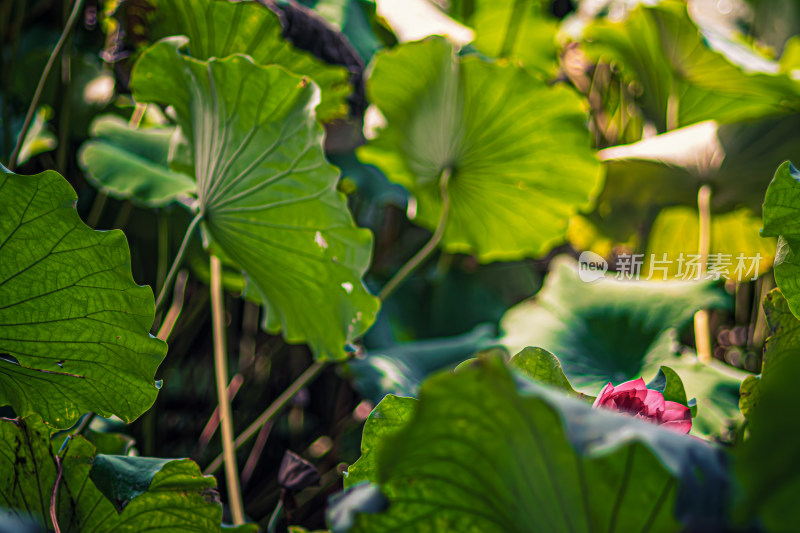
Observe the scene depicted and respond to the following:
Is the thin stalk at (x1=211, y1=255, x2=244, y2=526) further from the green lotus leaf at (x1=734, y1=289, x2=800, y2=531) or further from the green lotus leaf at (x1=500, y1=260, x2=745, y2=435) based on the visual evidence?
the green lotus leaf at (x1=734, y1=289, x2=800, y2=531)

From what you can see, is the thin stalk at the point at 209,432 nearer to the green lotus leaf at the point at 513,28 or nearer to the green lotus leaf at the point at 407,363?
the green lotus leaf at the point at 407,363

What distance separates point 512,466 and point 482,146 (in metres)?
0.64

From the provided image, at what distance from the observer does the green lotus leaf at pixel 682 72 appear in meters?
0.86

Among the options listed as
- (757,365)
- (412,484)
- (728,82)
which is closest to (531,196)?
(728,82)

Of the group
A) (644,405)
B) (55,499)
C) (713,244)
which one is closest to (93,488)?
(55,499)

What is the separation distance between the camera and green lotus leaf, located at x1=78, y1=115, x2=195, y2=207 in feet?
2.22

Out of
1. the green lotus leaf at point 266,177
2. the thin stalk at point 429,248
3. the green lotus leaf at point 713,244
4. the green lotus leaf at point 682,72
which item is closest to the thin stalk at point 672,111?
the green lotus leaf at point 682,72

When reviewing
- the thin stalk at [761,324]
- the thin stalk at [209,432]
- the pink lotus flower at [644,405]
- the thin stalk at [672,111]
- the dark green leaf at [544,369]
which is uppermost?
the pink lotus flower at [644,405]

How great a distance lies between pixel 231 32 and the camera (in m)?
0.61

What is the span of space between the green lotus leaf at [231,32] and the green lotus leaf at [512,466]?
508 mm

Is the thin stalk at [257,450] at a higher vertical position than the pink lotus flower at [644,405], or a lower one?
lower

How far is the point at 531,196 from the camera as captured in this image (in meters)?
0.88

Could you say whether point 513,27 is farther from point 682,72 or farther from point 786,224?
point 786,224

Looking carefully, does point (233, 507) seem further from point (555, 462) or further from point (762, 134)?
point (762, 134)
